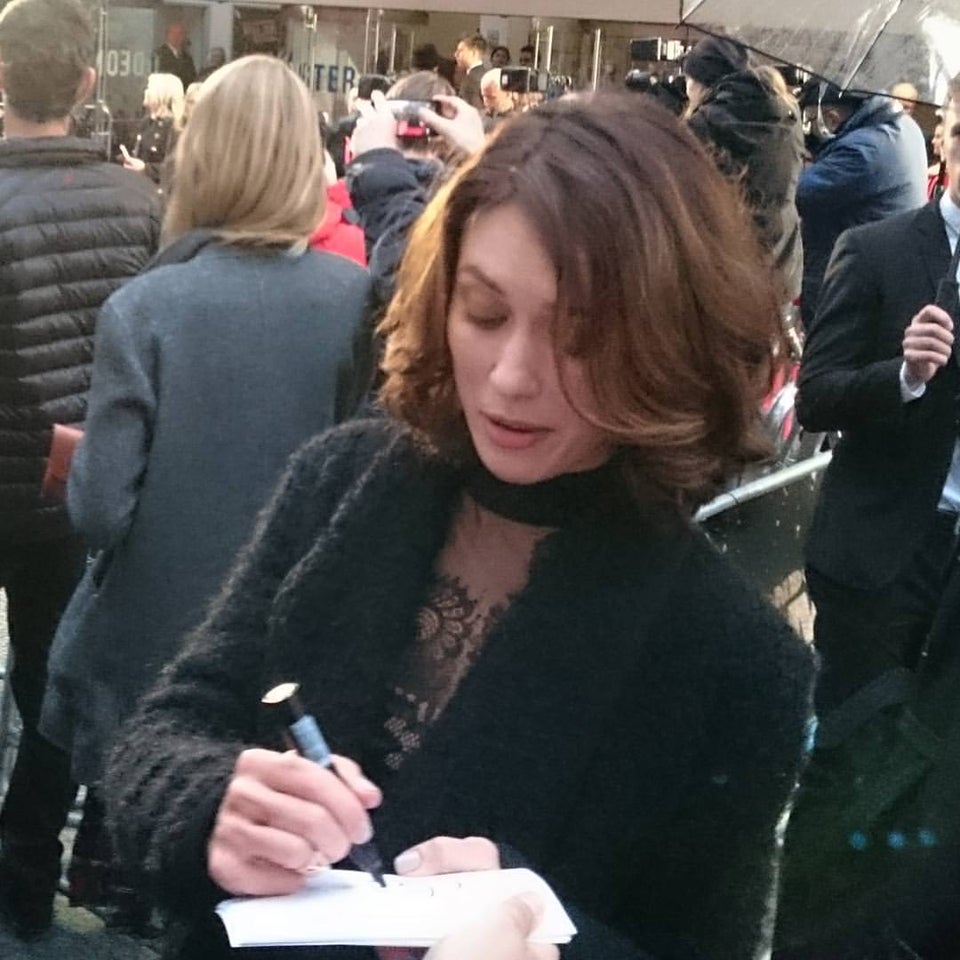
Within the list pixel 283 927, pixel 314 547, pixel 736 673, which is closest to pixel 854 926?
pixel 736 673

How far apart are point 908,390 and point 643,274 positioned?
168 centimetres

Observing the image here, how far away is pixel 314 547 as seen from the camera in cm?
131

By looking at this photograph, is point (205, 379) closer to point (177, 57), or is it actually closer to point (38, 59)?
point (38, 59)

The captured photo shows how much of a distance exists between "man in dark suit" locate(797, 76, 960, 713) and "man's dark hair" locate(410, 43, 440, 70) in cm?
246

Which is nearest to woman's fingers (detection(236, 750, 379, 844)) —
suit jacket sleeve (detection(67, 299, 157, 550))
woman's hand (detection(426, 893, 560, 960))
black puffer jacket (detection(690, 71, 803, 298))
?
woman's hand (detection(426, 893, 560, 960))

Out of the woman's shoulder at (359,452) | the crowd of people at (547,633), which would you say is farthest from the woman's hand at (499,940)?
the woman's shoulder at (359,452)

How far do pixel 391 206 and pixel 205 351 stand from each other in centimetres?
60

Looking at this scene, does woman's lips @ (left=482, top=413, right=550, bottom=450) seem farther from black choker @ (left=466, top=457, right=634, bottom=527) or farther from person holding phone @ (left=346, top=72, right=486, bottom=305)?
person holding phone @ (left=346, top=72, right=486, bottom=305)

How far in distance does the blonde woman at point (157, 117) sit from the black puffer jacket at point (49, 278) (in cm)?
216

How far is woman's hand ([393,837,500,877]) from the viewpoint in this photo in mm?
1088

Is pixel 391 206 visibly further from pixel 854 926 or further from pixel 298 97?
pixel 854 926

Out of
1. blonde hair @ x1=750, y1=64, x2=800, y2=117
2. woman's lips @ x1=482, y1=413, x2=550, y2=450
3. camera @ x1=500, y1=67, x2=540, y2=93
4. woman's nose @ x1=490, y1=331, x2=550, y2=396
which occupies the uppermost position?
blonde hair @ x1=750, y1=64, x2=800, y2=117

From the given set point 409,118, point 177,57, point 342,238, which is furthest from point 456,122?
point 177,57

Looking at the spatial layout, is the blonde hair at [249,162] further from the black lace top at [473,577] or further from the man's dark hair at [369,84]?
the man's dark hair at [369,84]
